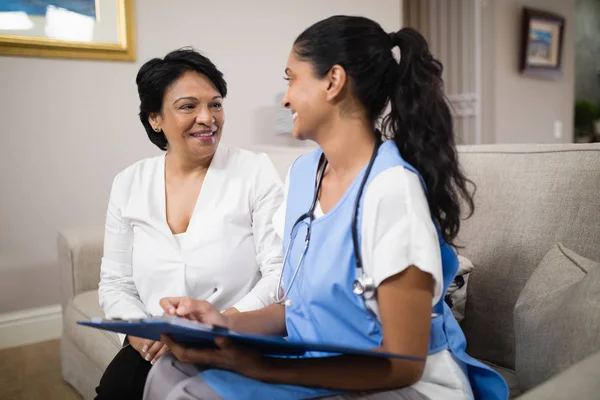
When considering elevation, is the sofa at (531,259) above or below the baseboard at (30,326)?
above

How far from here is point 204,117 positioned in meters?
1.47

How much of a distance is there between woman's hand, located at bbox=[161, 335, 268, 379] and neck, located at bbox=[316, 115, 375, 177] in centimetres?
35

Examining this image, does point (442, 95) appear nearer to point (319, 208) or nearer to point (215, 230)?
point (319, 208)

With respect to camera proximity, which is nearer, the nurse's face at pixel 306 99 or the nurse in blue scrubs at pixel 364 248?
the nurse in blue scrubs at pixel 364 248

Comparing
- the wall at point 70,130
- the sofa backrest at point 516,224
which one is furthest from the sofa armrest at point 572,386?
the wall at point 70,130

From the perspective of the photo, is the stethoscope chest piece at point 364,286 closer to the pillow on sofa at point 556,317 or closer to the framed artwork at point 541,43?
the pillow on sofa at point 556,317

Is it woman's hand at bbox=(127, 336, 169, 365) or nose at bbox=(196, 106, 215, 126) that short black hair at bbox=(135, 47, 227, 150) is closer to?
nose at bbox=(196, 106, 215, 126)

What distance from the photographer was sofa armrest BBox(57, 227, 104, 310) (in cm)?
193

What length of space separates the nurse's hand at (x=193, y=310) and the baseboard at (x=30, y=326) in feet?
6.04

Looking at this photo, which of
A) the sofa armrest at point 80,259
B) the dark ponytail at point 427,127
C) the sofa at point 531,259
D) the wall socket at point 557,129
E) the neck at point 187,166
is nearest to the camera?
the dark ponytail at point 427,127

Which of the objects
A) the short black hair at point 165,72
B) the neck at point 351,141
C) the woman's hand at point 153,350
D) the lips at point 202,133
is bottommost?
the woman's hand at point 153,350

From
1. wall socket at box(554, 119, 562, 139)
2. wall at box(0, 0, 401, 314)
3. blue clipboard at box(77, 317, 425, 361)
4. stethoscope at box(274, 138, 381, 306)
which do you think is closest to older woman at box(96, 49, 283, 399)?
stethoscope at box(274, 138, 381, 306)

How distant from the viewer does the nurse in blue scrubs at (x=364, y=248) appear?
843 mm

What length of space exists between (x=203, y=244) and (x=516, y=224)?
2.55 ft
